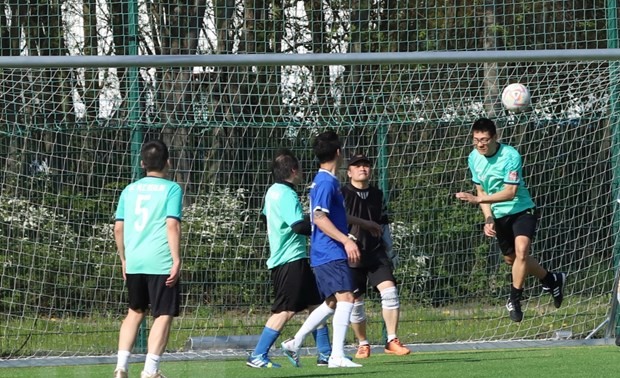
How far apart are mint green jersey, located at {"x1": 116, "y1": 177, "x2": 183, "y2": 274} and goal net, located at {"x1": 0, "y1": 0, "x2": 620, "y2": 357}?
11.4 feet

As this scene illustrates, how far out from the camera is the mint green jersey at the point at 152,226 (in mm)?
8453

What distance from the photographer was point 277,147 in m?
12.6

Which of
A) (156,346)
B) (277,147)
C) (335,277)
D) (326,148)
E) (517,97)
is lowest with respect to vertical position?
(156,346)

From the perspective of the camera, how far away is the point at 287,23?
13266mm

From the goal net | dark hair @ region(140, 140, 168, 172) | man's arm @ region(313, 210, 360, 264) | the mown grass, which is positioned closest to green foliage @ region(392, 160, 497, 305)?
the goal net

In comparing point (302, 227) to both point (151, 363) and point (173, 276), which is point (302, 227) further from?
point (151, 363)

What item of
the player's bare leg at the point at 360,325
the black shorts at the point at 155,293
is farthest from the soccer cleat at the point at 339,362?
the black shorts at the point at 155,293

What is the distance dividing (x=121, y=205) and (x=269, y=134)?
402 cm

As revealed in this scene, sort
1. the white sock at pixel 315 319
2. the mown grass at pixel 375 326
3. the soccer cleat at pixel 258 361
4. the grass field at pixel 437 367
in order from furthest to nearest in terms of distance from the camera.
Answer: the mown grass at pixel 375 326 < the soccer cleat at pixel 258 361 < the white sock at pixel 315 319 < the grass field at pixel 437 367

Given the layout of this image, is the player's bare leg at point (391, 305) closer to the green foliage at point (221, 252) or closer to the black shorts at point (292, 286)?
A: the black shorts at point (292, 286)

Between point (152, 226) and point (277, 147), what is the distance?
14.0ft

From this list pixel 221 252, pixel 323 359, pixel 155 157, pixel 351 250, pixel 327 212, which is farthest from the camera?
pixel 221 252

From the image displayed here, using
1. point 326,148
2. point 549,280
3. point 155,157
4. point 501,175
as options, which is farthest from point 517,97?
point 155,157

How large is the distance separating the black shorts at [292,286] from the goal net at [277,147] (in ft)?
7.17
